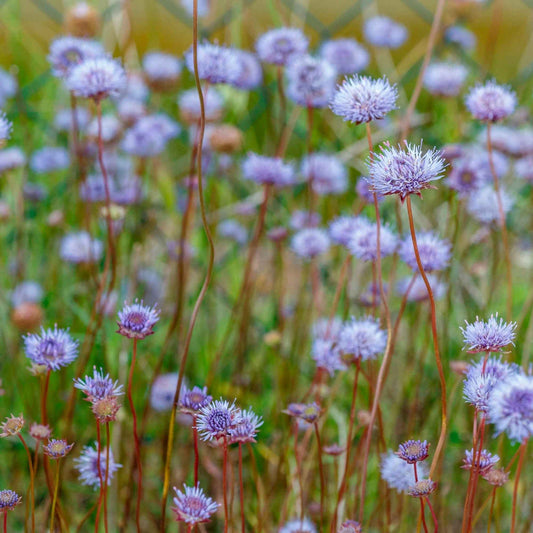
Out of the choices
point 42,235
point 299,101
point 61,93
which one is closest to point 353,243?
point 299,101

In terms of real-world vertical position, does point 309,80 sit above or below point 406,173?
→ above

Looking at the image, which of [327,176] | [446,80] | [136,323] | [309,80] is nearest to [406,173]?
[136,323]

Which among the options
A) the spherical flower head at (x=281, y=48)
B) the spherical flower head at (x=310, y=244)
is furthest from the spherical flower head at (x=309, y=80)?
the spherical flower head at (x=310, y=244)

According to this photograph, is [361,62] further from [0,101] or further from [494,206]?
[0,101]

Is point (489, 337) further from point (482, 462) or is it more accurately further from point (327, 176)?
point (327, 176)

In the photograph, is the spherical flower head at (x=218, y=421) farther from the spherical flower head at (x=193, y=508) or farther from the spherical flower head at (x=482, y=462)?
the spherical flower head at (x=482, y=462)
